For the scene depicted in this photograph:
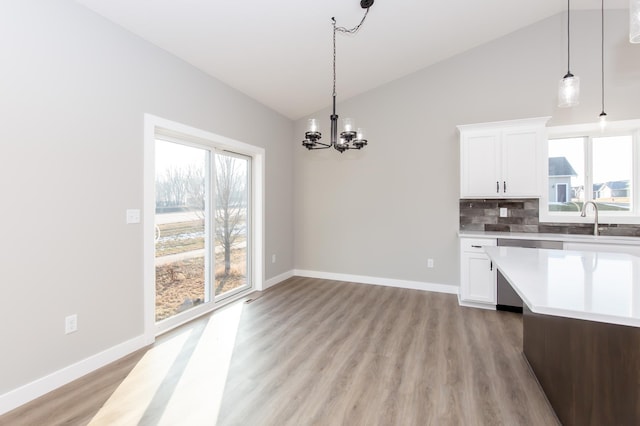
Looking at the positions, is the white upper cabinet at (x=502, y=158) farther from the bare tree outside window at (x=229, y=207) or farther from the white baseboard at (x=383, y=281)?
the bare tree outside window at (x=229, y=207)

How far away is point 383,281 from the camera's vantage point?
4883mm

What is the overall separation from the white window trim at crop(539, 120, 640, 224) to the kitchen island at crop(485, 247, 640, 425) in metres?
2.06

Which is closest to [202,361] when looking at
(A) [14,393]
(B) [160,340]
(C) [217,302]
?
(B) [160,340]

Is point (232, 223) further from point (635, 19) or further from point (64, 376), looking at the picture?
point (635, 19)

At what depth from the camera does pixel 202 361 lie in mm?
2498

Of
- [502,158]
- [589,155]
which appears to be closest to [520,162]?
[502,158]

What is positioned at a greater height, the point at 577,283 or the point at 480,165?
the point at 480,165

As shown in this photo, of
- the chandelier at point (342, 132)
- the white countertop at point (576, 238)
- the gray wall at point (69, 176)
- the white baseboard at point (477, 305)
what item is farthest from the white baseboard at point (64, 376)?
the white countertop at point (576, 238)

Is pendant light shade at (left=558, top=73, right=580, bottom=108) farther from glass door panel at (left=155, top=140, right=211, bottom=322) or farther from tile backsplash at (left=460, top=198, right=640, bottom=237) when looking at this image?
glass door panel at (left=155, top=140, right=211, bottom=322)

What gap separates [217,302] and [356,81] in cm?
378

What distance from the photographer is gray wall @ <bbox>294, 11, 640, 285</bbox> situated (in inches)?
152

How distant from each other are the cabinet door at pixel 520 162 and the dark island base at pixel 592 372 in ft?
7.65

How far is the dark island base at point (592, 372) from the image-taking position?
1346mm

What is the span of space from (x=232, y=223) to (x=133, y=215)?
1.58 metres
